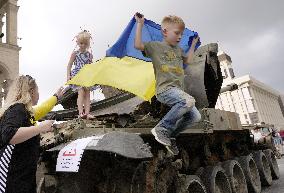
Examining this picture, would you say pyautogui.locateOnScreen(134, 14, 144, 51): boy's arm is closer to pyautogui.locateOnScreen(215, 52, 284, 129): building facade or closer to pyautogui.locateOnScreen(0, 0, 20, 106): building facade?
pyautogui.locateOnScreen(0, 0, 20, 106): building facade

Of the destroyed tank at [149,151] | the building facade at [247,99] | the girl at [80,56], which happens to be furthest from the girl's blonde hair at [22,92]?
the building facade at [247,99]

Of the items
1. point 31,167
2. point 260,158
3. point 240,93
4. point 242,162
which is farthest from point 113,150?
point 240,93

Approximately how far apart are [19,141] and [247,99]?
237 feet

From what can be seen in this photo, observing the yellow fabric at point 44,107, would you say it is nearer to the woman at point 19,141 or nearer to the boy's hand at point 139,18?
the woman at point 19,141

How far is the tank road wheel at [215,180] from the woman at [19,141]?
10.6 feet

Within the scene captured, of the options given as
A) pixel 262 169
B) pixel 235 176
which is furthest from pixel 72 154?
pixel 262 169

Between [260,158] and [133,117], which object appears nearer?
[133,117]

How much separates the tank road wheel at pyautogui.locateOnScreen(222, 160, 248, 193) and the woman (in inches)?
166

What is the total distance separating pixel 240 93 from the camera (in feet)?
236

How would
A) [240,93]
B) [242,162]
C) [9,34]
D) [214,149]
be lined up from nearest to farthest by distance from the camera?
[214,149], [242,162], [9,34], [240,93]

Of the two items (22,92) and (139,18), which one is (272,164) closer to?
(139,18)

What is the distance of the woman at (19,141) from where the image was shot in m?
3.01

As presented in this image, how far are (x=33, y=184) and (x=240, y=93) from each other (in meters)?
71.7

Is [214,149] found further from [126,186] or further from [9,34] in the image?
[9,34]
